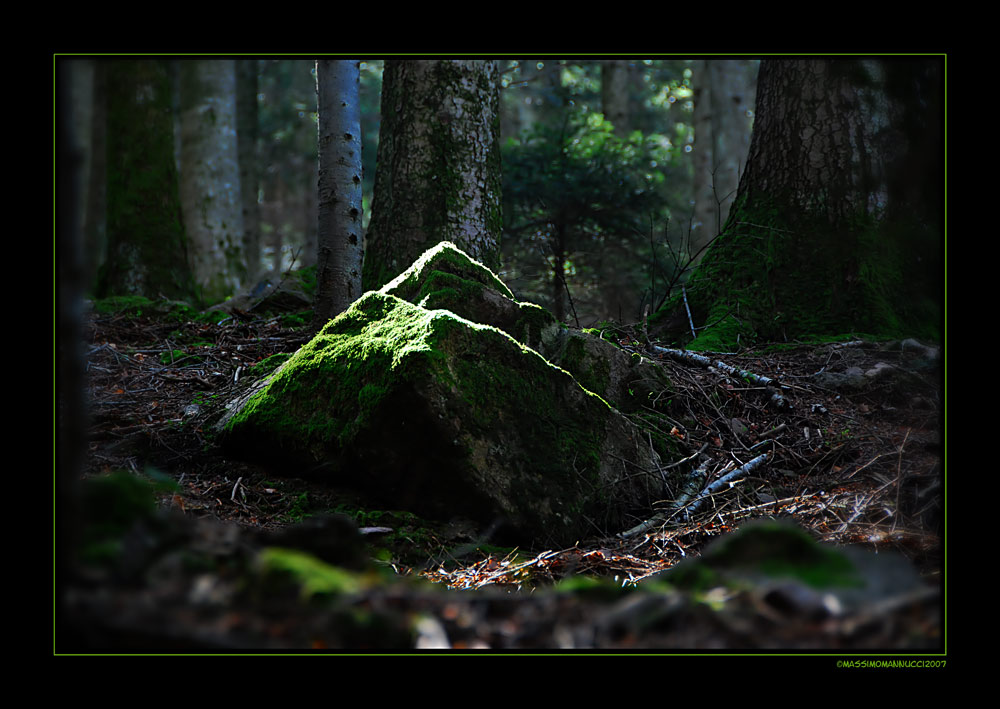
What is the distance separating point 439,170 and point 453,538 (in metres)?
4.41

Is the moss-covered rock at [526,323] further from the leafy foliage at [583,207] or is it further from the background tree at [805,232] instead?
the leafy foliage at [583,207]

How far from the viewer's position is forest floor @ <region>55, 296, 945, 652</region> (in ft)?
3.74

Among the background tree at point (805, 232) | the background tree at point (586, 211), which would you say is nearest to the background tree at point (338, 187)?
the background tree at point (805, 232)

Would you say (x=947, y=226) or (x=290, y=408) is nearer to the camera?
(x=947, y=226)

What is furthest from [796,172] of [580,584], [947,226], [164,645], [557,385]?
[164,645]

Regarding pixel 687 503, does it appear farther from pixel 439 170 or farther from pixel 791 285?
pixel 439 170

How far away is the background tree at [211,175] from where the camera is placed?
11984 mm

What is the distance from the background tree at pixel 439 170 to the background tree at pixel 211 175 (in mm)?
6402

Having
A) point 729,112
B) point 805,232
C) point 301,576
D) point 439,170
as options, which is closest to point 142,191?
point 439,170

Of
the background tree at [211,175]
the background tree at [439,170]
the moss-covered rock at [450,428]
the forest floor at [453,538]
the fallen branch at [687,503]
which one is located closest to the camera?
the forest floor at [453,538]

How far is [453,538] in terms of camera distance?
10.5 ft

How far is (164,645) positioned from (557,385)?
110 inches

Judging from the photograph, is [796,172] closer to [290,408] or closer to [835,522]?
[835,522]

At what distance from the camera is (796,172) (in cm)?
644
